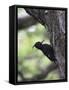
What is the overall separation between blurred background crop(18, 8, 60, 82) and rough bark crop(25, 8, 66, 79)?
0.21 ft

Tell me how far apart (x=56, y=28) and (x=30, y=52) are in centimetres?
45

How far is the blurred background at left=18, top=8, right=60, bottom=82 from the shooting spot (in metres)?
4.07

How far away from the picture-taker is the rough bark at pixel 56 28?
13.7ft

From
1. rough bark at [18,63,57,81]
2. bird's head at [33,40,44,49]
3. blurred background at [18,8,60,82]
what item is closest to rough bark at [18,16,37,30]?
blurred background at [18,8,60,82]

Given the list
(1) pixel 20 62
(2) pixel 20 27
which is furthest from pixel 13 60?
(2) pixel 20 27

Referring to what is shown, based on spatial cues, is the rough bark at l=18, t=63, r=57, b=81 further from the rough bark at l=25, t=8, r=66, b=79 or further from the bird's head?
the bird's head

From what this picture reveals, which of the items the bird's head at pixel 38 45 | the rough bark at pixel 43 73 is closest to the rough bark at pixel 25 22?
the bird's head at pixel 38 45

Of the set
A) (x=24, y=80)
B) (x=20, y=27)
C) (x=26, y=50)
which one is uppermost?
(x=20, y=27)

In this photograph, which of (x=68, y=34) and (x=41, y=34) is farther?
(x=68, y=34)

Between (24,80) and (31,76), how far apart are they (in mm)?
97

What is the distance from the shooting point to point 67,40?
4.34m

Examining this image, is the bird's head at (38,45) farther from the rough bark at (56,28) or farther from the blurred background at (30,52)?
the rough bark at (56,28)

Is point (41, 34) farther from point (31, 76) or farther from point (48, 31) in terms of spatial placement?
point (31, 76)

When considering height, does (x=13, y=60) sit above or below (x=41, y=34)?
below
